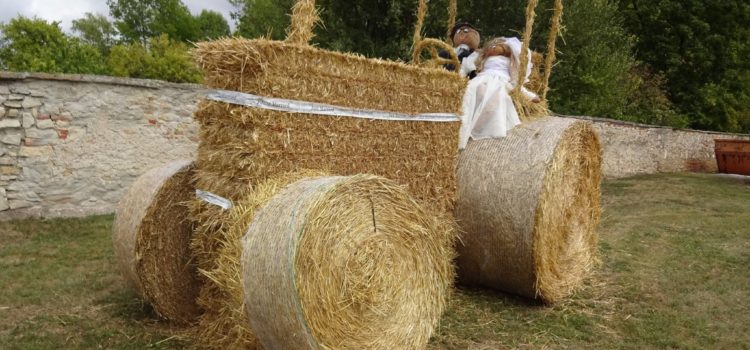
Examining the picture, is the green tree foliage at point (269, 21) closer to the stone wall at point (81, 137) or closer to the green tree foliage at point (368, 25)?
the green tree foliage at point (368, 25)

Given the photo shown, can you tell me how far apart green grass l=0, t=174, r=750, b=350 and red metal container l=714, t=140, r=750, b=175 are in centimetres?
916

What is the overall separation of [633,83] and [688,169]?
475cm

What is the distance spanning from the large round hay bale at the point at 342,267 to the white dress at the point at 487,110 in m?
1.64

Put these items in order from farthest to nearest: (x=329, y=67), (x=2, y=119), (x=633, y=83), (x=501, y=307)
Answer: (x=633, y=83) < (x=2, y=119) < (x=501, y=307) < (x=329, y=67)

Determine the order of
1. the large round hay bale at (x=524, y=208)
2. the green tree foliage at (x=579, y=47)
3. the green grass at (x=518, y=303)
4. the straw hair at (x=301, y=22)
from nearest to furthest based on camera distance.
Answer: the straw hair at (x=301, y=22)
the green grass at (x=518, y=303)
the large round hay bale at (x=524, y=208)
the green tree foliage at (x=579, y=47)

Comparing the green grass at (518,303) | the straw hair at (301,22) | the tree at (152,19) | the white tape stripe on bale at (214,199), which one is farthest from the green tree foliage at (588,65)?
the tree at (152,19)

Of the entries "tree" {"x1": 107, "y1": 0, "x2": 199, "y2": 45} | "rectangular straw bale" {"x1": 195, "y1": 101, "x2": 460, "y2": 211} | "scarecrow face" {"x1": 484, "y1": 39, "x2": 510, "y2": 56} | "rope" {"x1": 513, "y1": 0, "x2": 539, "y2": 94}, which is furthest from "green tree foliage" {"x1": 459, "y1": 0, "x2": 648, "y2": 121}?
"tree" {"x1": 107, "y1": 0, "x2": 199, "y2": 45}

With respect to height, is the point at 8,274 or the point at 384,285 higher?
the point at 384,285

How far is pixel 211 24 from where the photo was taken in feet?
157

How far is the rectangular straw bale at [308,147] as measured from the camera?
3.82 meters

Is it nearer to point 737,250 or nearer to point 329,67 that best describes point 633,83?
point 737,250

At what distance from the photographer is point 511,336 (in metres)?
4.64

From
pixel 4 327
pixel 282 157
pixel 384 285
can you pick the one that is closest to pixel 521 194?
pixel 384 285

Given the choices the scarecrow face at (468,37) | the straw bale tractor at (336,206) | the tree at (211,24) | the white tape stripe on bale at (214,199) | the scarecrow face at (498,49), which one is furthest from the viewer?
the tree at (211,24)
